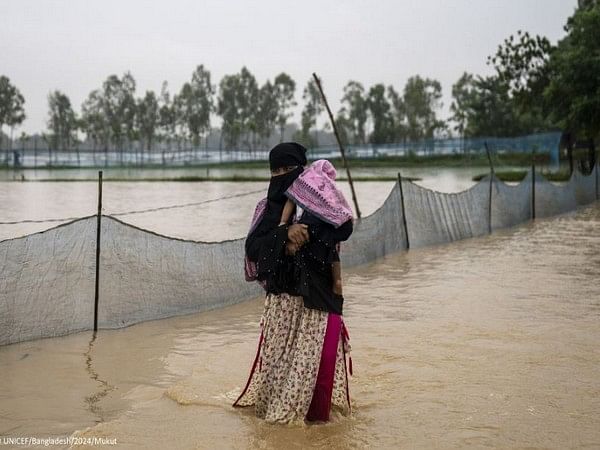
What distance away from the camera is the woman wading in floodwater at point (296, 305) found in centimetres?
407

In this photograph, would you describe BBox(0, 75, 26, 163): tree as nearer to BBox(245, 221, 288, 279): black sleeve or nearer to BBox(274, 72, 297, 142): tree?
BBox(274, 72, 297, 142): tree

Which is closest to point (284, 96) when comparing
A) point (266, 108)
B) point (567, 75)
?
point (266, 108)

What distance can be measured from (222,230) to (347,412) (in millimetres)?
12027

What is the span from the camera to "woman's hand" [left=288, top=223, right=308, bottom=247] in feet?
13.3

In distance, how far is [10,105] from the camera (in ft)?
297

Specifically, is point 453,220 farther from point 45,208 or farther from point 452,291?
point 45,208

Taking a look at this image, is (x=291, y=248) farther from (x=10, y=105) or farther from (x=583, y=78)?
(x=10, y=105)

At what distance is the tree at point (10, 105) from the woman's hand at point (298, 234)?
93026 mm

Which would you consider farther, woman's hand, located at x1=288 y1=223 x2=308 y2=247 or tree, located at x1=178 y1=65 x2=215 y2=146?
tree, located at x1=178 y1=65 x2=215 y2=146

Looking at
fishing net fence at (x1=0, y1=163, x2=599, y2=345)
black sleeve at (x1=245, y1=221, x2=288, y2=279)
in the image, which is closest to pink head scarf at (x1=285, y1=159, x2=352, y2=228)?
black sleeve at (x1=245, y1=221, x2=288, y2=279)

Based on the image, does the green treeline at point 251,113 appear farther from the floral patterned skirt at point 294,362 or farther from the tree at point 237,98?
the floral patterned skirt at point 294,362

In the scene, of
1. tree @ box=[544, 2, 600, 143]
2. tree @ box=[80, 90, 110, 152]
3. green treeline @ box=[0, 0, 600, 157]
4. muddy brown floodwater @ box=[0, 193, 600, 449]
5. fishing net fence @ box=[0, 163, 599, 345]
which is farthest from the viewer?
tree @ box=[80, 90, 110, 152]

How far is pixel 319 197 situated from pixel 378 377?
173 cm

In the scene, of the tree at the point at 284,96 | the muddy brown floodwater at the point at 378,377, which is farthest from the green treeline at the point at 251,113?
the muddy brown floodwater at the point at 378,377
